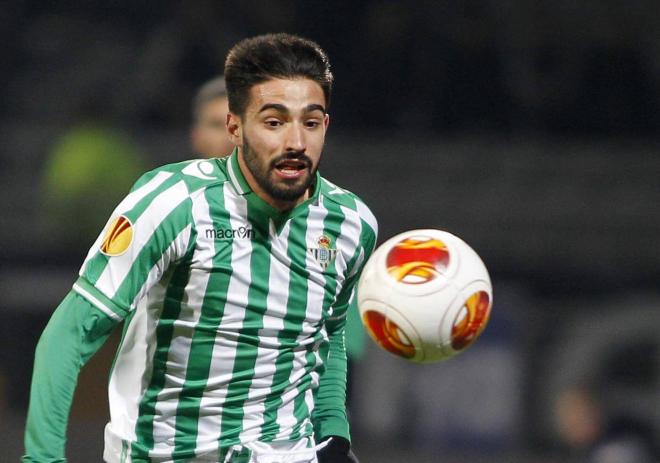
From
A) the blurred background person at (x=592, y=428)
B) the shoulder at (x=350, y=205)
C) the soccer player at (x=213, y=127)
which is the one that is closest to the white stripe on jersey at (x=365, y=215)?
the shoulder at (x=350, y=205)

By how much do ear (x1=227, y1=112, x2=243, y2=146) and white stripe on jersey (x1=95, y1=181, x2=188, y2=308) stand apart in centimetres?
26

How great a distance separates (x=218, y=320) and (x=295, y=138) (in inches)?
17.9

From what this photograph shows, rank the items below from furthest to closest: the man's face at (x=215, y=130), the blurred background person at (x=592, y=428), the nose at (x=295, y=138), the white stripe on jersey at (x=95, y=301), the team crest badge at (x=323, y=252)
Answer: the blurred background person at (x=592, y=428) < the man's face at (x=215, y=130) < the team crest badge at (x=323, y=252) < the nose at (x=295, y=138) < the white stripe on jersey at (x=95, y=301)

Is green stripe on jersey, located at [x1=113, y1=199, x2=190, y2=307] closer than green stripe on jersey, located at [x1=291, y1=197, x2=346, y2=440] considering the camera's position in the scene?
Yes

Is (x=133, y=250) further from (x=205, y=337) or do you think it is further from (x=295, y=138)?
(x=295, y=138)

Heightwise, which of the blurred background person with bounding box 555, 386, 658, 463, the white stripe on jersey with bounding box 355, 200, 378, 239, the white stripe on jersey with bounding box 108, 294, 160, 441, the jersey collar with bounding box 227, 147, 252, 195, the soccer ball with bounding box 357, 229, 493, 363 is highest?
the jersey collar with bounding box 227, 147, 252, 195

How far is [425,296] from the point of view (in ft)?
10.1

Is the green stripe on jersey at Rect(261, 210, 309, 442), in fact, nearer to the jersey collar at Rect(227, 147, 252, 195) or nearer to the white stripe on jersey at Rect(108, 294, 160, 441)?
the jersey collar at Rect(227, 147, 252, 195)

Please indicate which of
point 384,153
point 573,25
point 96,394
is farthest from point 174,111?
point 573,25

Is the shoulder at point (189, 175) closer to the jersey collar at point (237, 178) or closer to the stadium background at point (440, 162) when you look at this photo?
the jersey collar at point (237, 178)

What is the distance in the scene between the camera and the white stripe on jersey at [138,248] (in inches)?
103

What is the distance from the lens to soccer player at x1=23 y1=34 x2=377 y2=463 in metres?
2.80

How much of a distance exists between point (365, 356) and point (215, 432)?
3986 millimetres

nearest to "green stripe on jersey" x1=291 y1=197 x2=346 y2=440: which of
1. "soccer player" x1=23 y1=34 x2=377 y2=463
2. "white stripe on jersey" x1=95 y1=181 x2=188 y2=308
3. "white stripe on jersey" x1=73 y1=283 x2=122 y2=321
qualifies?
"soccer player" x1=23 y1=34 x2=377 y2=463
